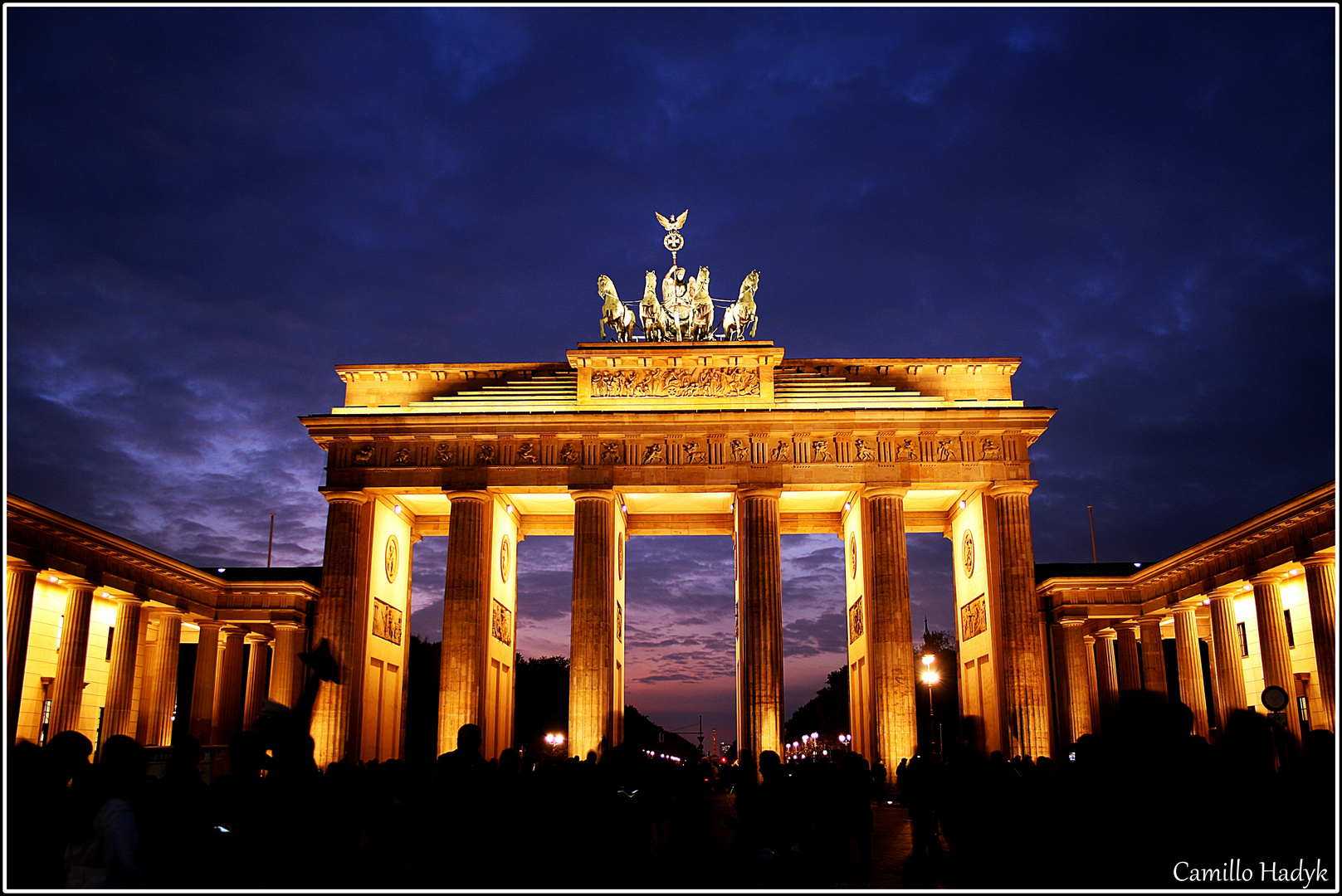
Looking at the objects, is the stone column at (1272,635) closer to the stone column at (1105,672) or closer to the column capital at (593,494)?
the stone column at (1105,672)

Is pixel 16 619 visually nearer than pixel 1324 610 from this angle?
No

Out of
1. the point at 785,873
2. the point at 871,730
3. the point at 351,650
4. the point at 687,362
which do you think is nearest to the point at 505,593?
the point at 351,650

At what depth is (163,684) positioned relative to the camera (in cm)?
4019

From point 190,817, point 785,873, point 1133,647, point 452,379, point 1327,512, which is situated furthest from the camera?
point 1133,647

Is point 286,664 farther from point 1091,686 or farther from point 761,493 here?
point 1091,686

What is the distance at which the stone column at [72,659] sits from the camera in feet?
104

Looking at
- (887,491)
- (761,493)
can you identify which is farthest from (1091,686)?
(761,493)

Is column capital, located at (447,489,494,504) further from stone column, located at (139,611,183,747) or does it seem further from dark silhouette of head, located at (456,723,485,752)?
dark silhouette of head, located at (456,723,485,752)

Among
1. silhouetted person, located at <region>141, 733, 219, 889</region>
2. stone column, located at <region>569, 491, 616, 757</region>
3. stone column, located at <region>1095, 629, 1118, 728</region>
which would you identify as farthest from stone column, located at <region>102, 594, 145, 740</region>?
stone column, located at <region>1095, 629, 1118, 728</region>

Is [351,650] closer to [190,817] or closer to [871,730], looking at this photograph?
[871,730]

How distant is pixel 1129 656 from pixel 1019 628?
12.3 meters

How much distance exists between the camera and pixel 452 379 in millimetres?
39281

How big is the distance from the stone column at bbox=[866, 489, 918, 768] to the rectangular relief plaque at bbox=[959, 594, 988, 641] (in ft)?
11.9

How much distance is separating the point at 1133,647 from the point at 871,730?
51.5 ft
